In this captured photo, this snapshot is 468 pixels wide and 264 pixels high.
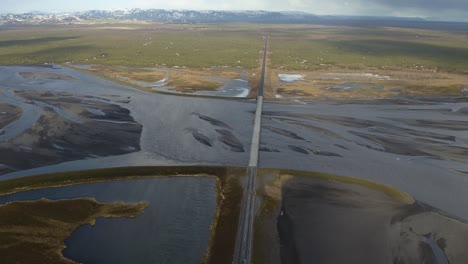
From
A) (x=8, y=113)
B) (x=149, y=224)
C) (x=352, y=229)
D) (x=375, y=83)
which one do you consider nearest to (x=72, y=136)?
(x=8, y=113)

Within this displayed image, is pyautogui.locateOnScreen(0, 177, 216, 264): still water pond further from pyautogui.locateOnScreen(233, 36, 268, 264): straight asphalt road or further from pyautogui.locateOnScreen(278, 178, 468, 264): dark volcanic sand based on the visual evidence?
pyautogui.locateOnScreen(278, 178, 468, 264): dark volcanic sand

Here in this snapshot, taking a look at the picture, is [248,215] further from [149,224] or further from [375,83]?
[375,83]

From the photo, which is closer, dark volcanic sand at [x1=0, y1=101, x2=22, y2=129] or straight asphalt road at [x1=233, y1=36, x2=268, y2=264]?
straight asphalt road at [x1=233, y1=36, x2=268, y2=264]

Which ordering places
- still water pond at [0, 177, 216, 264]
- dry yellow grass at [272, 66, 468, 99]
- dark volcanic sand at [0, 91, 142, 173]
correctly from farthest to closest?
1. dry yellow grass at [272, 66, 468, 99]
2. dark volcanic sand at [0, 91, 142, 173]
3. still water pond at [0, 177, 216, 264]

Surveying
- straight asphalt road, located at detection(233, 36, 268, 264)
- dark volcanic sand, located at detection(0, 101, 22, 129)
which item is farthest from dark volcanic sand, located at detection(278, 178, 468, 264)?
dark volcanic sand, located at detection(0, 101, 22, 129)

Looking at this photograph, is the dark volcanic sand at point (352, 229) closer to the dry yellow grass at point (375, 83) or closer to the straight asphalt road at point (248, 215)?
the straight asphalt road at point (248, 215)

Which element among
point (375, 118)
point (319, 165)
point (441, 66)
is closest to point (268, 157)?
point (319, 165)
